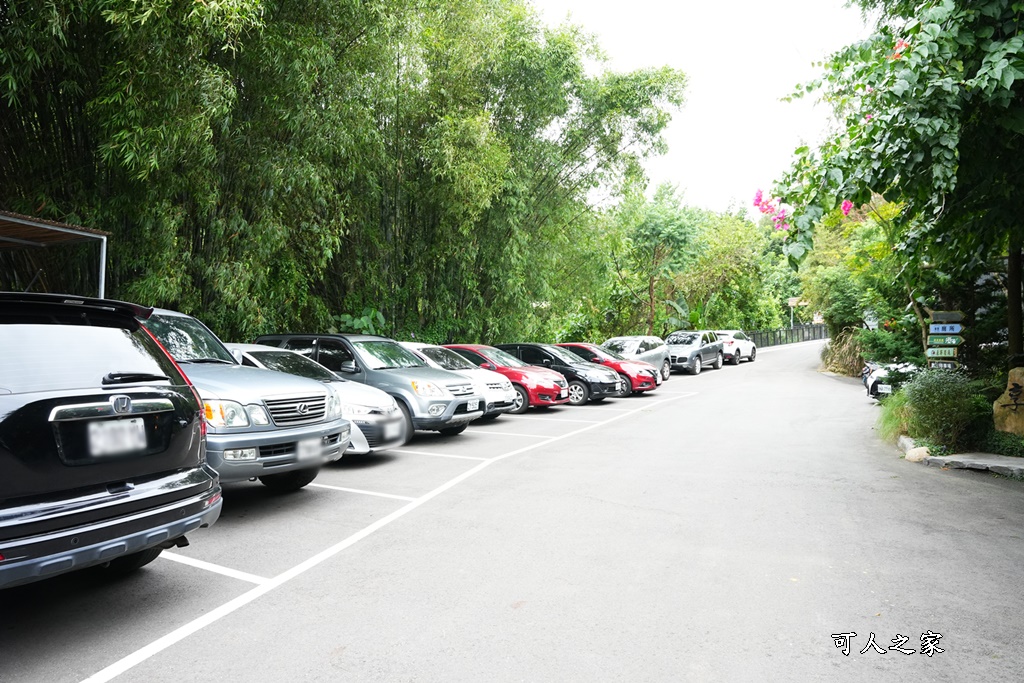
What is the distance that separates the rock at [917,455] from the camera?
8766mm

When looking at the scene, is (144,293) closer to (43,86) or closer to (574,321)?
(43,86)

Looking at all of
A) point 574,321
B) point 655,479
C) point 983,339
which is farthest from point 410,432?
point 574,321

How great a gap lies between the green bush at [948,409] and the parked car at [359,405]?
7084 millimetres

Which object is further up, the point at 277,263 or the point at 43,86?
the point at 43,86

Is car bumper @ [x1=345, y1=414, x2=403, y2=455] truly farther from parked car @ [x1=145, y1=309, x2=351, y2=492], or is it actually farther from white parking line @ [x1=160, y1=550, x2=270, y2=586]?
white parking line @ [x1=160, y1=550, x2=270, y2=586]

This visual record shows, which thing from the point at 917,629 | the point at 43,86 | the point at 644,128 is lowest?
the point at 917,629

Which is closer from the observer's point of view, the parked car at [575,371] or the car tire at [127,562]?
the car tire at [127,562]

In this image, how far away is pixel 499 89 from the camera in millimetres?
15664

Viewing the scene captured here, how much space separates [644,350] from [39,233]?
17572mm

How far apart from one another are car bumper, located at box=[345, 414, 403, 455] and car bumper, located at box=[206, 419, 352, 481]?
154 cm

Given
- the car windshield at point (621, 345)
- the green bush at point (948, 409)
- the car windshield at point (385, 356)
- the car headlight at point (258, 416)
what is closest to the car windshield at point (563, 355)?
the car windshield at point (621, 345)

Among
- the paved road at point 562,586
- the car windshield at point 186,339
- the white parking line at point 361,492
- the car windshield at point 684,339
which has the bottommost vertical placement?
the paved road at point 562,586

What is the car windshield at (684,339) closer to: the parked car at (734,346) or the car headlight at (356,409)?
the parked car at (734,346)

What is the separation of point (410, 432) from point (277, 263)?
479cm
